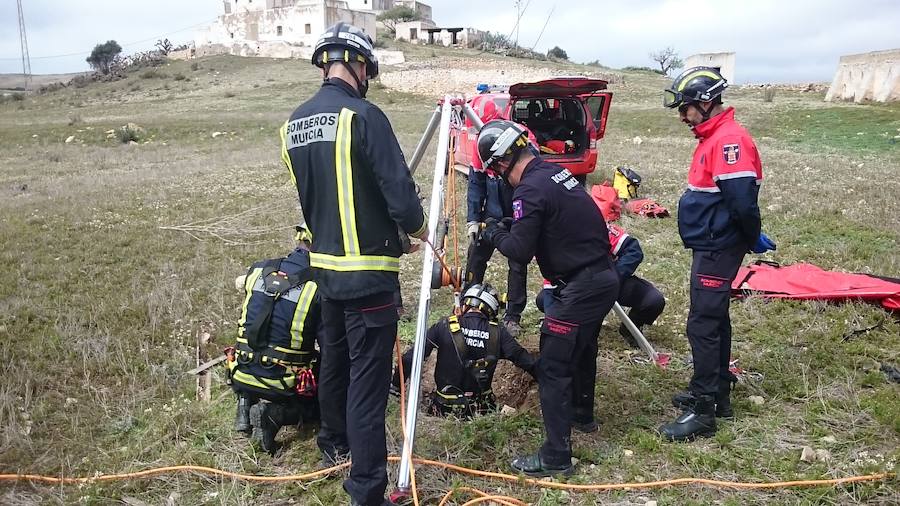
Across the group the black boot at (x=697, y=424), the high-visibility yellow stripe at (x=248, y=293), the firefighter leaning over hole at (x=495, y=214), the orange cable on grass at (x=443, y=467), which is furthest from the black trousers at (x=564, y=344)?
the firefighter leaning over hole at (x=495, y=214)

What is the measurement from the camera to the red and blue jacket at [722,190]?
374 centimetres

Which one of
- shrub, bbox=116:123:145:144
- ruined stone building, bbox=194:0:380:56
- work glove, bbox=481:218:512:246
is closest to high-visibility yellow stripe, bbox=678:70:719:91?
work glove, bbox=481:218:512:246

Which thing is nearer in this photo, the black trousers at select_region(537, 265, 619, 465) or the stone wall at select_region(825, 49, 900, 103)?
the black trousers at select_region(537, 265, 619, 465)

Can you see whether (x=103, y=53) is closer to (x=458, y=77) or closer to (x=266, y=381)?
(x=458, y=77)

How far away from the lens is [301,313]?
12.8ft

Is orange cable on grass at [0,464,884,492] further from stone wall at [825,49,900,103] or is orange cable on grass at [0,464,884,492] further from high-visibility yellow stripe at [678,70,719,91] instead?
stone wall at [825,49,900,103]

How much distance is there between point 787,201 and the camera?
10.1 meters

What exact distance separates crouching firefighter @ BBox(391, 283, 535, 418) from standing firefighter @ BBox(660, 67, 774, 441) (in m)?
1.13

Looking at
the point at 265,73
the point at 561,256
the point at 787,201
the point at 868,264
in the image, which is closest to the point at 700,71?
the point at 561,256

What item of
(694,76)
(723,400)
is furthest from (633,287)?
(694,76)

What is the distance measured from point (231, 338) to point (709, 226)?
4310 millimetres

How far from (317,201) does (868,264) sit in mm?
6761

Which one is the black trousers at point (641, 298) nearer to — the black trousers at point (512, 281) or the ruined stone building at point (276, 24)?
the black trousers at point (512, 281)

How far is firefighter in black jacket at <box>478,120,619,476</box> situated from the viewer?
3.62m
